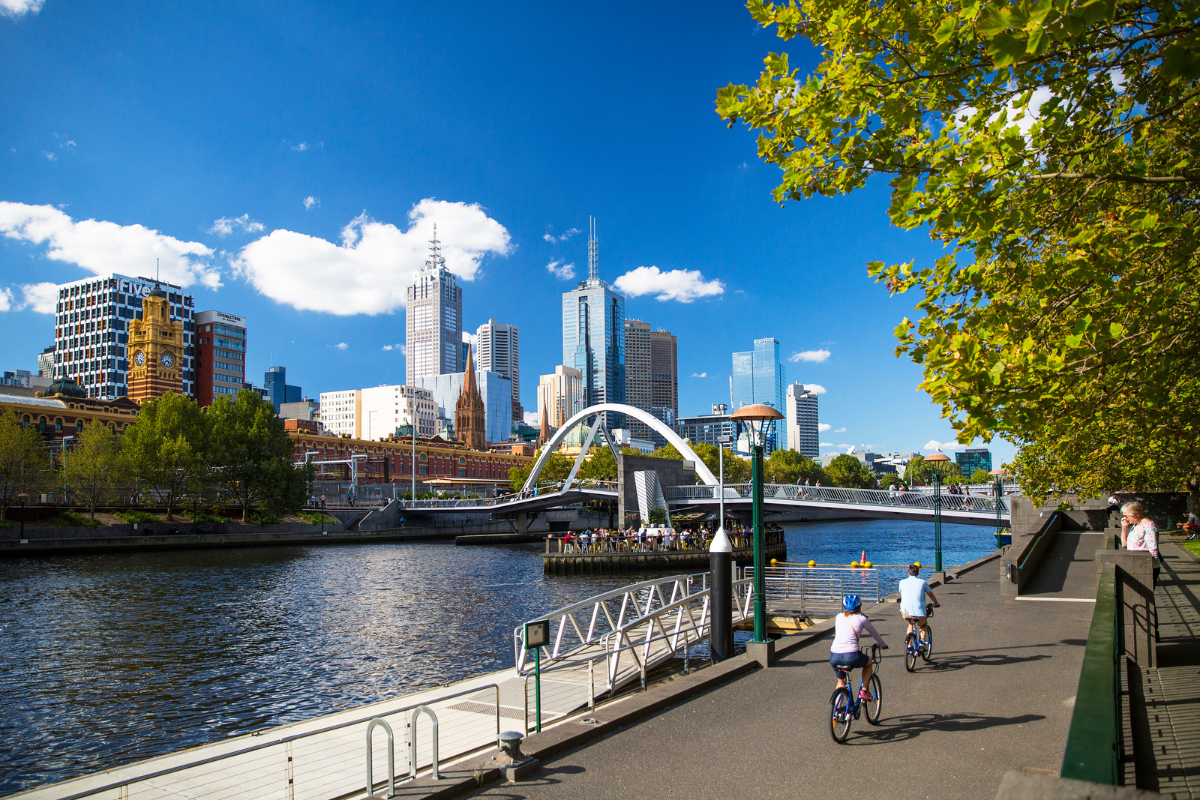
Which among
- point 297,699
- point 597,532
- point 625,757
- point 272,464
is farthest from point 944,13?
point 272,464

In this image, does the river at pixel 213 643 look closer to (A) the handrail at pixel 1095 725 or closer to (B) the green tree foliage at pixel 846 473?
(A) the handrail at pixel 1095 725

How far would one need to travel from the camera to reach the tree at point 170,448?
224 feet

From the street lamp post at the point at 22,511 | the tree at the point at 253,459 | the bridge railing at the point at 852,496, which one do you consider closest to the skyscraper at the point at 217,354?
the tree at the point at 253,459

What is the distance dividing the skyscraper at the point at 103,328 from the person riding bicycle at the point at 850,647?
15736 centimetres

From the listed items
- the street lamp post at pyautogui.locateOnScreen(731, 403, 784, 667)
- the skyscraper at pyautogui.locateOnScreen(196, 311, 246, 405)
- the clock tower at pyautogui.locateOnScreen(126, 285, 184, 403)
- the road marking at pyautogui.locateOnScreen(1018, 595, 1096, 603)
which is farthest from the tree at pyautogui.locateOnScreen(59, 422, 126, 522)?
the skyscraper at pyautogui.locateOnScreen(196, 311, 246, 405)

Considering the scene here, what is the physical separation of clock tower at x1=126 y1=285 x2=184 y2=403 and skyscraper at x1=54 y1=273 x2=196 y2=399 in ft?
20.7

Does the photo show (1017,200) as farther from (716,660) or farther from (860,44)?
(716,660)

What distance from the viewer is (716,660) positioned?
49.4ft

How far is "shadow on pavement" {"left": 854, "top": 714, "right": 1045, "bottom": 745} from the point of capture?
9484 mm

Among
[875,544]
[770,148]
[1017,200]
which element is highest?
[770,148]

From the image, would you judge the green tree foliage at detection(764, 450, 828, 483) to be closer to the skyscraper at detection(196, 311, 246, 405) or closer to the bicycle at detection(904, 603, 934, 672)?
the skyscraper at detection(196, 311, 246, 405)

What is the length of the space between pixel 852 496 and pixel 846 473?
114867 millimetres

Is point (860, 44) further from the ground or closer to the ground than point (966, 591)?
further from the ground

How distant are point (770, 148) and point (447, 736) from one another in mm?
9760
